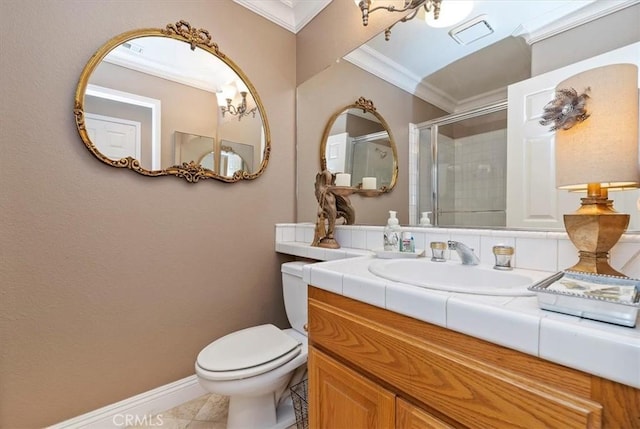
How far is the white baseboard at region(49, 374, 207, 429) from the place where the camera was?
123 centimetres

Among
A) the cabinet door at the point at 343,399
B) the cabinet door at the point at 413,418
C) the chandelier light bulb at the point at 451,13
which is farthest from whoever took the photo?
the chandelier light bulb at the point at 451,13

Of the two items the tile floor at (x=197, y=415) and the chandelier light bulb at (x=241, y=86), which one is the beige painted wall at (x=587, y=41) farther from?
the tile floor at (x=197, y=415)

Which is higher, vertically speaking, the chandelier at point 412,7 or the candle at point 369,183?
the chandelier at point 412,7

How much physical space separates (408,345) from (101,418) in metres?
1.48

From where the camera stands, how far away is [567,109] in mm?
710

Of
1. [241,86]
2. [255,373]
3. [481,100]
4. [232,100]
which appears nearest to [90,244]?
[255,373]

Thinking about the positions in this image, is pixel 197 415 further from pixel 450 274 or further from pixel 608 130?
pixel 608 130

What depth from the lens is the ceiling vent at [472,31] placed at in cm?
111

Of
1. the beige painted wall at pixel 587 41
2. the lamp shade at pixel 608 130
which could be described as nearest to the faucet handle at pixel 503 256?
the lamp shade at pixel 608 130

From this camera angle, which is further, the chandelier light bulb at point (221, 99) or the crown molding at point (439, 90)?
the chandelier light bulb at point (221, 99)

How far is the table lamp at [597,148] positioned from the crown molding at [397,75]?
1.73ft

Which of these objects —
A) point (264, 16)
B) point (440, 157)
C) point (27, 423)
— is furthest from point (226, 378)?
point (264, 16)

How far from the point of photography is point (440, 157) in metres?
1.26

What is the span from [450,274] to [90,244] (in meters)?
1.50
